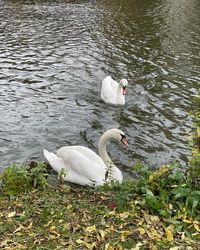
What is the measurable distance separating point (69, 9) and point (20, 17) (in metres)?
4.00

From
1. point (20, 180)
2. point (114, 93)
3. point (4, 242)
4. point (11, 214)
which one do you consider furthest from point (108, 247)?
point (114, 93)

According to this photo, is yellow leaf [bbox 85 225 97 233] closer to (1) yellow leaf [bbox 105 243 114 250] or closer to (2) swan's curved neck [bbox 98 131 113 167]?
(1) yellow leaf [bbox 105 243 114 250]

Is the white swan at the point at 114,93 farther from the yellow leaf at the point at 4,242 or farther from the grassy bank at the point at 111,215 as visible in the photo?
the yellow leaf at the point at 4,242

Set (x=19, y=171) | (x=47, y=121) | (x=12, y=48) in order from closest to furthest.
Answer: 1. (x=19, y=171)
2. (x=47, y=121)
3. (x=12, y=48)

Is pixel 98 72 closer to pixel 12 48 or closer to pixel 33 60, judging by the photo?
pixel 33 60

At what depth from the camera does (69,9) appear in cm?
2633

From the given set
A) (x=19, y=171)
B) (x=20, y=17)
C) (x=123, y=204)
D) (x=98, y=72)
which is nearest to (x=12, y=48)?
(x=98, y=72)

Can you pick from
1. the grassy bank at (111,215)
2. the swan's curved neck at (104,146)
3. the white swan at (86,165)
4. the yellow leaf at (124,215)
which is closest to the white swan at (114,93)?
the white swan at (86,165)

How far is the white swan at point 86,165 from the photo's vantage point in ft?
28.1

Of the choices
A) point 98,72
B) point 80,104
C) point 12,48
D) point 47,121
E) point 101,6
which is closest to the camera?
point 47,121

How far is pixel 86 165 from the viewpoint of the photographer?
8.66 metres

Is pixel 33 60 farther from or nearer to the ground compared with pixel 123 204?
nearer to the ground

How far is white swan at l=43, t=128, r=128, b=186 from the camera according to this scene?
8570mm

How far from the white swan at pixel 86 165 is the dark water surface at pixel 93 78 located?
0.77m
